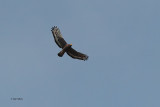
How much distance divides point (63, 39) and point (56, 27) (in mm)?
4476

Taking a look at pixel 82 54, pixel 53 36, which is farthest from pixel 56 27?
pixel 82 54

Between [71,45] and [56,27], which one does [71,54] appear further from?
[56,27]

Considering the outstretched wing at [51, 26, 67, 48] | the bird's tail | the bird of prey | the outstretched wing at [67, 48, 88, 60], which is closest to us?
the bird's tail

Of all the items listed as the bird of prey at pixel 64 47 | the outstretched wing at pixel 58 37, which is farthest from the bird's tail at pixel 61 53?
the outstretched wing at pixel 58 37

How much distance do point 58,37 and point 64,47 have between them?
3.73 metres

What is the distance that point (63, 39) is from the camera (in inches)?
3489

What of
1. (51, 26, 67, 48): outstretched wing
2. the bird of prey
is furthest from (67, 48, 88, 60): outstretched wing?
(51, 26, 67, 48): outstretched wing

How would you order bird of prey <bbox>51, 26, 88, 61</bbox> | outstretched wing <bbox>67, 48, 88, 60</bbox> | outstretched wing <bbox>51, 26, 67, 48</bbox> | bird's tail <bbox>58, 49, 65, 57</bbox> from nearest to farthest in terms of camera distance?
bird's tail <bbox>58, 49, 65, 57</bbox>
bird of prey <bbox>51, 26, 88, 61</bbox>
outstretched wing <bbox>51, 26, 67, 48</bbox>
outstretched wing <bbox>67, 48, 88, 60</bbox>

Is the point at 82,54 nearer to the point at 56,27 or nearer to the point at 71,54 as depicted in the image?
the point at 71,54

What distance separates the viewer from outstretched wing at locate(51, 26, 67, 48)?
8757 centimetres

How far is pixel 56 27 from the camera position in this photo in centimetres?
9125

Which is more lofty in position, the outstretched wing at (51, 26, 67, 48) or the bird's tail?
the outstretched wing at (51, 26, 67, 48)

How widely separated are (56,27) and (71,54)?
832cm

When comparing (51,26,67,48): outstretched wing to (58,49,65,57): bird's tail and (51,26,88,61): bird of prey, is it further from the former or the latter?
(58,49,65,57): bird's tail
